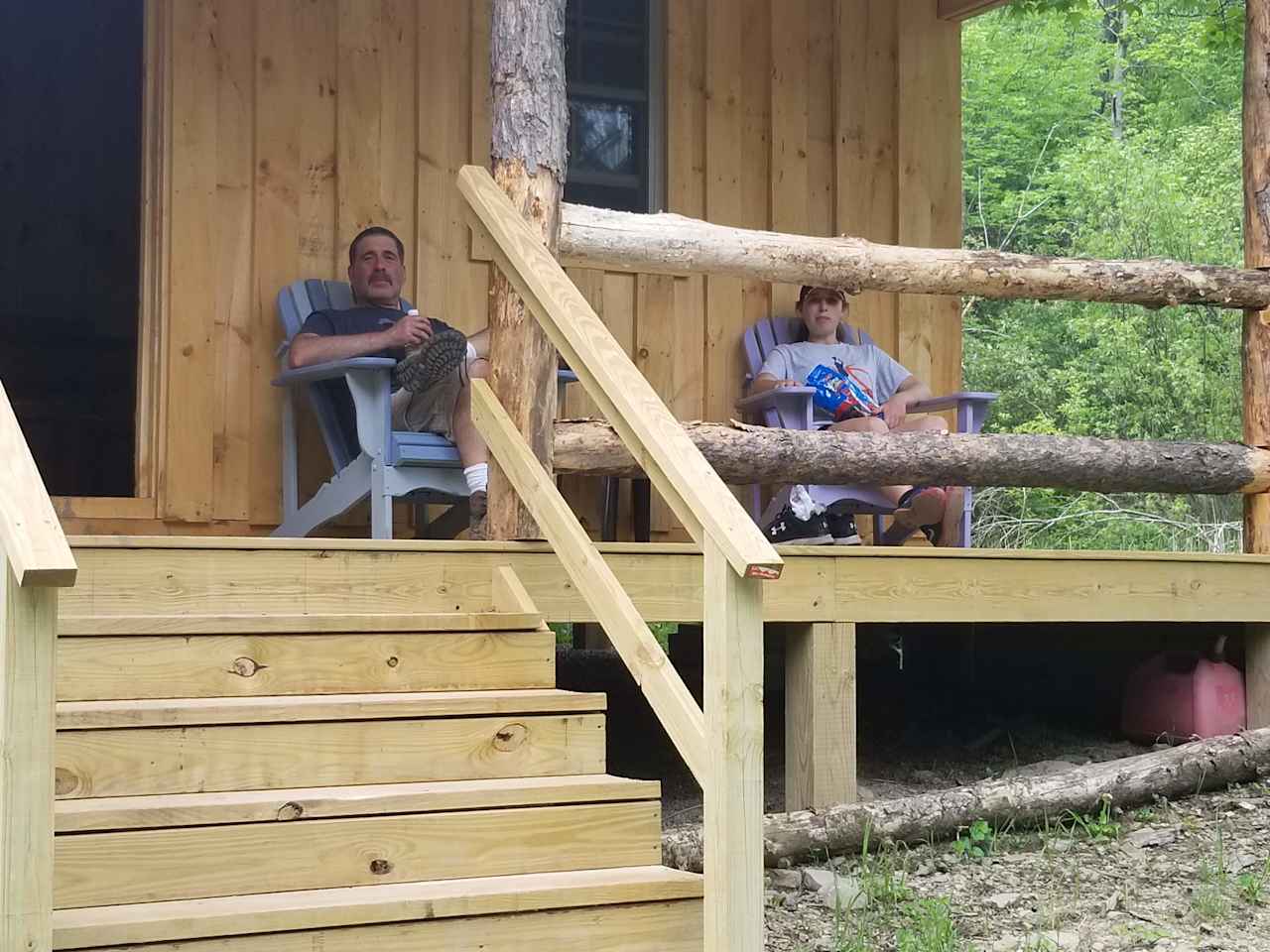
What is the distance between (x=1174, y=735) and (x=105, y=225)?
19.4 feet

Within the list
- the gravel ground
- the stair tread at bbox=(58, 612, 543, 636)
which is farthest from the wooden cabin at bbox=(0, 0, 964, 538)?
the gravel ground

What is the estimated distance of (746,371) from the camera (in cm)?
593

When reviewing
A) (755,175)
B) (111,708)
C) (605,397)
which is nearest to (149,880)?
(111,708)

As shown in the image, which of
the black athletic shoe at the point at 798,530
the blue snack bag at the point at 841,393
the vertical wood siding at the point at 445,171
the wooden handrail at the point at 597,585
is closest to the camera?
the wooden handrail at the point at 597,585

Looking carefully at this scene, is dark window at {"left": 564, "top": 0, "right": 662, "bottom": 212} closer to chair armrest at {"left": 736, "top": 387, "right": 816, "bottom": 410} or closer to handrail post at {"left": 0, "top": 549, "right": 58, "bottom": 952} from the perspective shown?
chair armrest at {"left": 736, "top": 387, "right": 816, "bottom": 410}

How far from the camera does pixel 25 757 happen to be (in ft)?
6.27

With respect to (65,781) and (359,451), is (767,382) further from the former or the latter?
(65,781)

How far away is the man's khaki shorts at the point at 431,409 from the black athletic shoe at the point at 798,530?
1093 millimetres

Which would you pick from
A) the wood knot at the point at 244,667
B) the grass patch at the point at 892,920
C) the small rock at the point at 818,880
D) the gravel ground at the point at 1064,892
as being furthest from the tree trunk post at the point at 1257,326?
the wood knot at the point at 244,667

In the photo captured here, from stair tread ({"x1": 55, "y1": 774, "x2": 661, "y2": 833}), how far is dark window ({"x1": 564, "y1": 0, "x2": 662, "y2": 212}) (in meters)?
3.31

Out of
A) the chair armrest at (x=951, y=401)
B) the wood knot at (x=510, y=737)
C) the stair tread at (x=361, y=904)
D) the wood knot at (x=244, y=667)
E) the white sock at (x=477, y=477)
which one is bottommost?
the stair tread at (x=361, y=904)

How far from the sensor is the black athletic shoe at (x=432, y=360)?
4.34 meters

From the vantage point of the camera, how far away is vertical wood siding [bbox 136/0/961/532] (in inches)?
201

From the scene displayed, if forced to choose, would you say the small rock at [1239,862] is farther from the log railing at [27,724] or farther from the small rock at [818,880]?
the log railing at [27,724]
